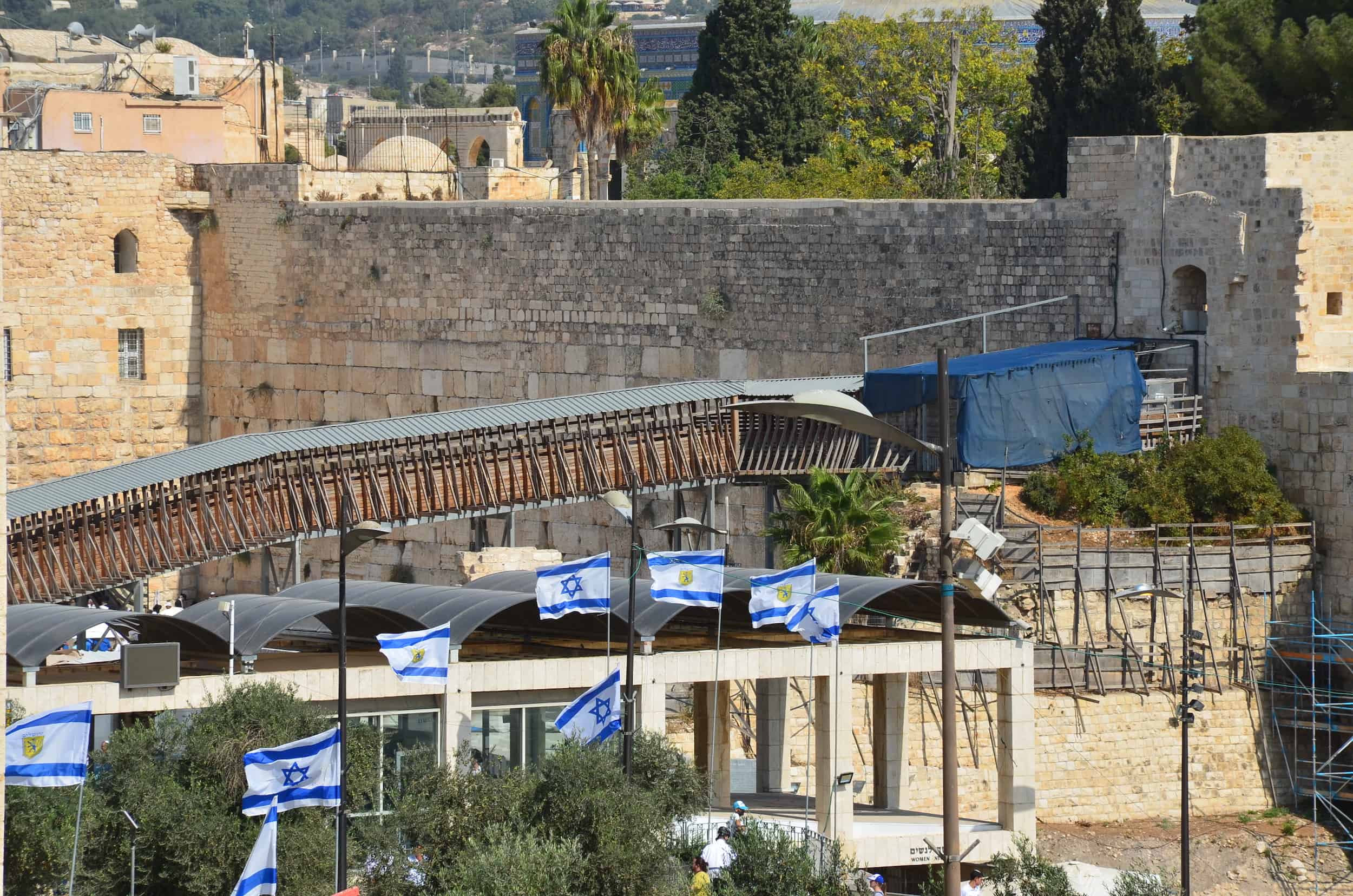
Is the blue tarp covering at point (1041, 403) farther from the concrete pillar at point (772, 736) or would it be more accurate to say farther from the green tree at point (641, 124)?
the green tree at point (641, 124)

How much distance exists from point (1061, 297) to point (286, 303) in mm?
13259

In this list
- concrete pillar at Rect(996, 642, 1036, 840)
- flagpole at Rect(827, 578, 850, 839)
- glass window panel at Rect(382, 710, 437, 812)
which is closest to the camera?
glass window panel at Rect(382, 710, 437, 812)

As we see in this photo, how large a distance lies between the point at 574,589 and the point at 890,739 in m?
4.15

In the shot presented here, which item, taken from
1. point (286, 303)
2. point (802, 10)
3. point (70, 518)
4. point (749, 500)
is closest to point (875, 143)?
point (286, 303)

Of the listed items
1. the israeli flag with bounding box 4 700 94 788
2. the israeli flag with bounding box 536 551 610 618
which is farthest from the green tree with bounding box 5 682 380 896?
the israeli flag with bounding box 536 551 610 618

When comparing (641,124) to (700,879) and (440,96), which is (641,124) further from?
(440,96)

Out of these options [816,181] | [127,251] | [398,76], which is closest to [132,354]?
[127,251]

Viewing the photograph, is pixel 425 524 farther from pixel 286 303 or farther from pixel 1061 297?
pixel 1061 297

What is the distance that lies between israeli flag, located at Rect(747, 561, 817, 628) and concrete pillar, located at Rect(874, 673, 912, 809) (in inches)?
101

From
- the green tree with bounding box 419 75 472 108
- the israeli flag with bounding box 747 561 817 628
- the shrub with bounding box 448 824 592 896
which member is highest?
the green tree with bounding box 419 75 472 108

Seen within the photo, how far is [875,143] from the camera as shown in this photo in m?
46.6

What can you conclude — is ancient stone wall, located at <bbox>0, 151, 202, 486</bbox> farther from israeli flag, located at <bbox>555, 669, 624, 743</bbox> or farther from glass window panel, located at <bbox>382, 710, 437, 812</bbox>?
israeli flag, located at <bbox>555, 669, 624, 743</bbox>

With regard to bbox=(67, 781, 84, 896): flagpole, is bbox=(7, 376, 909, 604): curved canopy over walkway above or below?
above

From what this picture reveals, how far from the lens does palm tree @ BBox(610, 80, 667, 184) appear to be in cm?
4475
